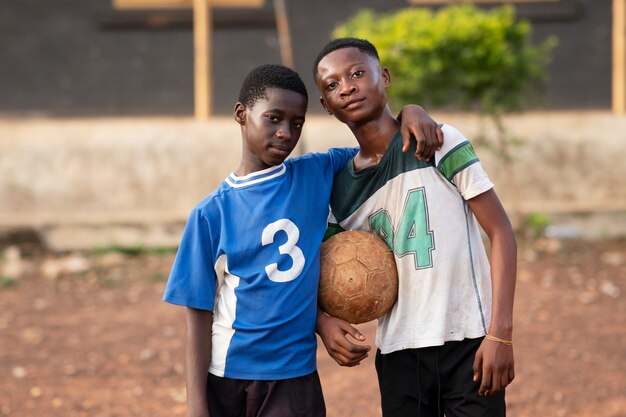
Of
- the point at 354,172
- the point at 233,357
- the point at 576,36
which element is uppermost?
the point at 576,36

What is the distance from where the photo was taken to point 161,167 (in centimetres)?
911

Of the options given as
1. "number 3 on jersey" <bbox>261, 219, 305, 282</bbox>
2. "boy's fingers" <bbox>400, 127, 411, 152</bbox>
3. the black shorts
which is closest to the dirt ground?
the black shorts

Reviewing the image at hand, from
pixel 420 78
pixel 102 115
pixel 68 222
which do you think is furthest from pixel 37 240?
pixel 420 78

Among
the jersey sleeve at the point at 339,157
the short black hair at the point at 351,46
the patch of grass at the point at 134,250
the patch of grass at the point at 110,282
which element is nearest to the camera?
the short black hair at the point at 351,46

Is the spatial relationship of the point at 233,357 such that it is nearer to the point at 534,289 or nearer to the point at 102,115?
the point at 534,289

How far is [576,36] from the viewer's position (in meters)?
8.95

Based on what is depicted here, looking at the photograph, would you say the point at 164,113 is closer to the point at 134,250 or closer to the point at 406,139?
the point at 134,250

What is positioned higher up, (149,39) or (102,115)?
(149,39)

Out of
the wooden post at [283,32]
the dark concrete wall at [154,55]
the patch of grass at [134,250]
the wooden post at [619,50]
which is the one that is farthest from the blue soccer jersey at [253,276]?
the wooden post at [619,50]

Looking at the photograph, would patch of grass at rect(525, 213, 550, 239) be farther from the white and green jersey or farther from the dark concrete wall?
the white and green jersey

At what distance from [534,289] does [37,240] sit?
516cm

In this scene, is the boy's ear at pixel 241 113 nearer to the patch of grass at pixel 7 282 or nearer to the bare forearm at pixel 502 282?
the bare forearm at pixel 502 282

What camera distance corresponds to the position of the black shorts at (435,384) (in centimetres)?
261

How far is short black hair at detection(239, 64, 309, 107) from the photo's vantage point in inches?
107
